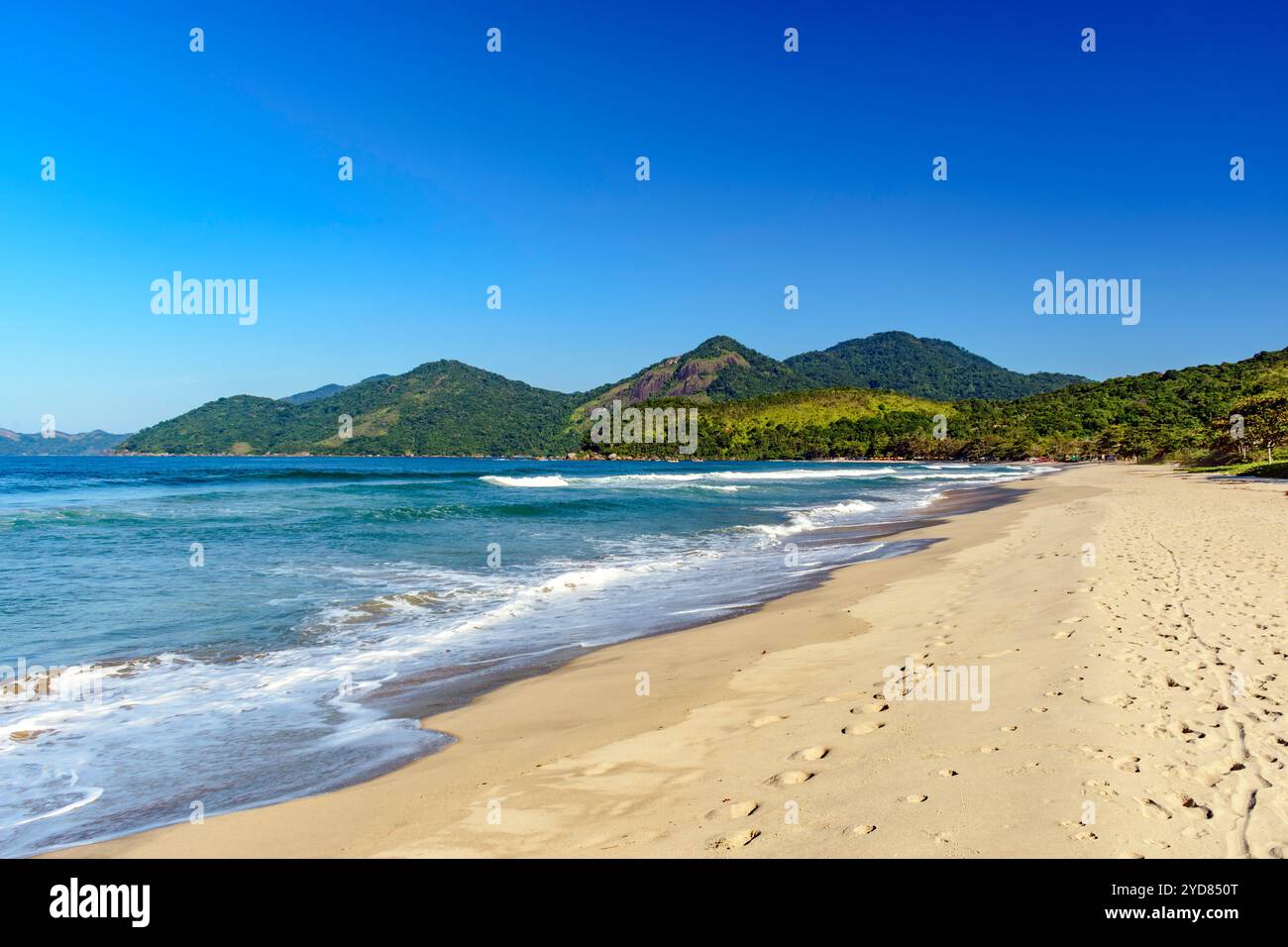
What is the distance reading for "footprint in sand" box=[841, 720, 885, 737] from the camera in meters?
5.87

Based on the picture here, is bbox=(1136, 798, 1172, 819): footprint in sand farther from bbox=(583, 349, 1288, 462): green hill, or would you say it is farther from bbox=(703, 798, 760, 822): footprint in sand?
bbox=(583, 349, 1288, 462): green hill

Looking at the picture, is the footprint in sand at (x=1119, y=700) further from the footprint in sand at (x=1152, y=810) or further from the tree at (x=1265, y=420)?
the tree at (x=1265, y=420)

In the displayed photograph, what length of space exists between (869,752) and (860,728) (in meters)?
0.61

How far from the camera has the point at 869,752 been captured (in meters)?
5.37

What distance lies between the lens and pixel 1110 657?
7.11m

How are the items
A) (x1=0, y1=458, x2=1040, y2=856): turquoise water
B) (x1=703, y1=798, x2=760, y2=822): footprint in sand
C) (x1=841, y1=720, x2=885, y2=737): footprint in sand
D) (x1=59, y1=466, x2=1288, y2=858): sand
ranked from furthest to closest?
(x1=0, y1=458, x2=1040, y2=856): turquoise water, (x1=841, y1=720, x2=885, y2=737): footprint in sand, (x1=703, y1=798, x2=760, y2=822): footprint in sand, (x1=59, y1=466, x2=1288, y2=858): sand

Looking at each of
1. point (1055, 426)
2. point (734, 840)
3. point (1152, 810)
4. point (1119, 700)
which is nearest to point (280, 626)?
point (734, 840)

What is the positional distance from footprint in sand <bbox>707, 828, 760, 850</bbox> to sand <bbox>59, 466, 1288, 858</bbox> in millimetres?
22

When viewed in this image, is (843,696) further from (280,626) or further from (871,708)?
(280,626)

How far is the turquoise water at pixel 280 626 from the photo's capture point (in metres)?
6.28

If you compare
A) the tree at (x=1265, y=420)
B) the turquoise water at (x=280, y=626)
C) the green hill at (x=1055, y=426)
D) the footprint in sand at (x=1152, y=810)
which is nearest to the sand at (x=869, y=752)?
the footprint in sand at (x=1152, y=810)

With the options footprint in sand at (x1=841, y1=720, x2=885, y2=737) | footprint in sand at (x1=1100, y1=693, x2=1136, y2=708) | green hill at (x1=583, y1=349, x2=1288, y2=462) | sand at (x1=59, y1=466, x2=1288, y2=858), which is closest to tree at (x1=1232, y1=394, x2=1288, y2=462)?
green hill at (x1=583, y1=349, x2=1288, y2=462)
